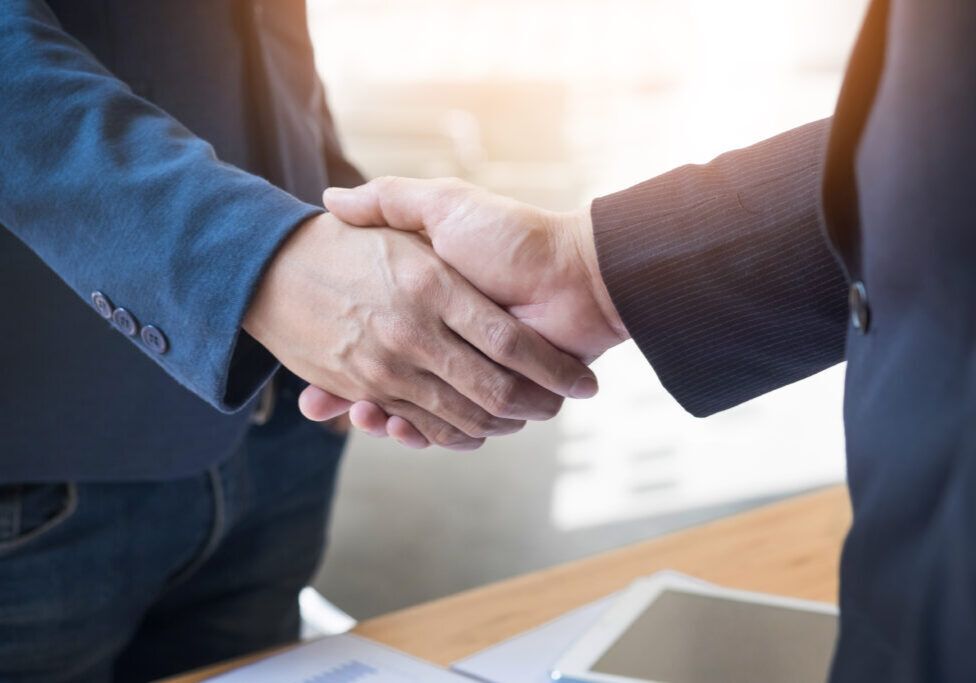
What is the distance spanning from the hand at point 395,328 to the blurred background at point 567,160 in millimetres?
1641

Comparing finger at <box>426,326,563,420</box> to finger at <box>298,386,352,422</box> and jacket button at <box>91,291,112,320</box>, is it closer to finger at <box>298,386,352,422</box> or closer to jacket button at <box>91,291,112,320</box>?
finger at <box>298,386,352,422</box>

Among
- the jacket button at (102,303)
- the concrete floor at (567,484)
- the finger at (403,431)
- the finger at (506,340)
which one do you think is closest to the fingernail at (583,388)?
the finger at (506,340)

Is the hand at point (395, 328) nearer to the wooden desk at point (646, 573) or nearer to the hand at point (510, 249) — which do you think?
the hand at point (510, 249)

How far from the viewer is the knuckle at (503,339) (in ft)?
2.49

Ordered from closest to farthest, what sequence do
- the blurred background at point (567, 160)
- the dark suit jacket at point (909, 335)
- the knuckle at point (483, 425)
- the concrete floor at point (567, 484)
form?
the dark suit jacket at point (909, 335) → the knuckle at point (483, 425) → the concrete floor at point (567, 484) → the blurred background at point (567, 160)

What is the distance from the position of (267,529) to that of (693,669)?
48 cm

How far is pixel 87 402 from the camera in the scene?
860 mm

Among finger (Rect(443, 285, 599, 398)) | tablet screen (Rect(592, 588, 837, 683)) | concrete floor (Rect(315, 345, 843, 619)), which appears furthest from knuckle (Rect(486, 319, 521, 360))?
concrete floor (Rect(315, 345, 843, 619))

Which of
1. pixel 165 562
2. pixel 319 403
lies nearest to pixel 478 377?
pixel 319 403

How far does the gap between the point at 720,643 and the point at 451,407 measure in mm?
253

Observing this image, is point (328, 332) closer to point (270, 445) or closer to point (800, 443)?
point (270, 445)

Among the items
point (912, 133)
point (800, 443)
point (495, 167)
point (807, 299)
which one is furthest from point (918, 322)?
point (495, 167)

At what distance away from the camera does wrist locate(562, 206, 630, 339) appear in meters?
0.78

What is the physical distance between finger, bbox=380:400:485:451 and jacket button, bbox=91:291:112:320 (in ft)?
0.68
